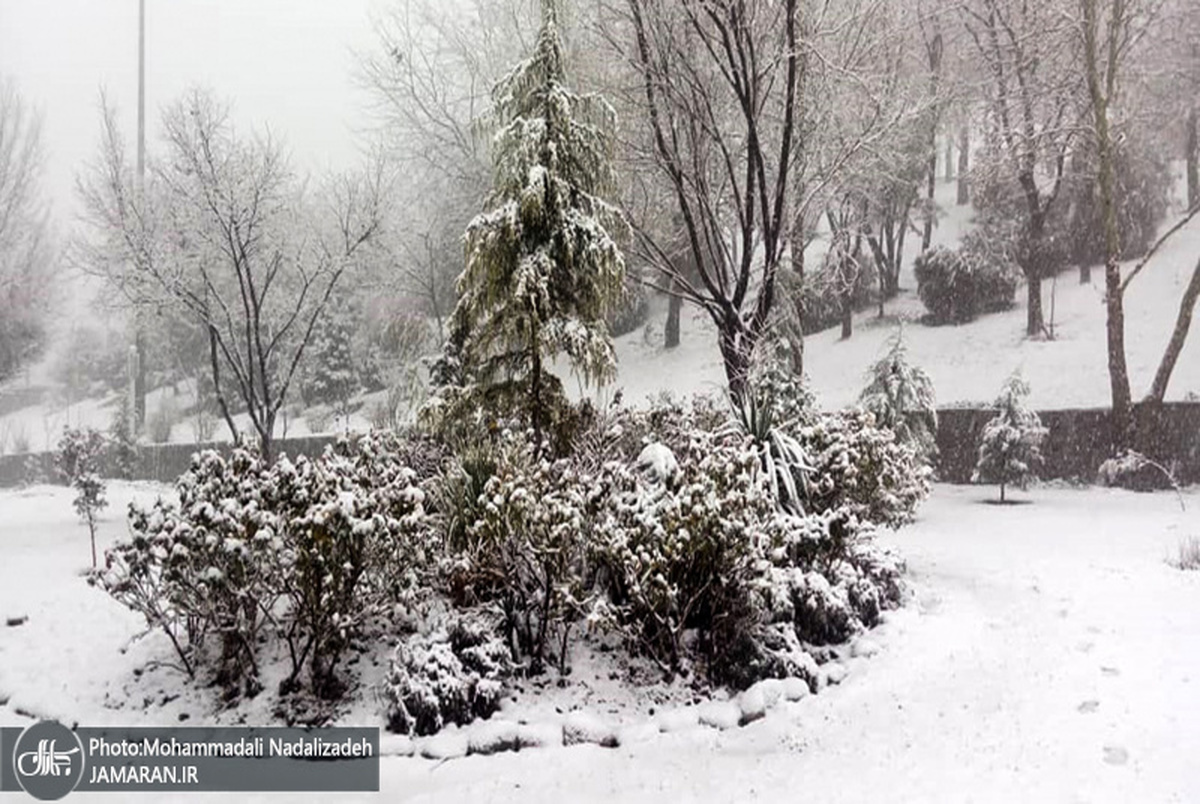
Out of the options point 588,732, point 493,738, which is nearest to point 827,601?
point 588,732

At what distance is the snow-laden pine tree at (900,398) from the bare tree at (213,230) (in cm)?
708

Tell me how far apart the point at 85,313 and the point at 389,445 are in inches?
390

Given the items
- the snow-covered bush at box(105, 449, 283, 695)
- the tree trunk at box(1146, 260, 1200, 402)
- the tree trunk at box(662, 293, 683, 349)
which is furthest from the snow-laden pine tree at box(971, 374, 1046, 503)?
the tree trunk at box(662, 293, 683, 349)

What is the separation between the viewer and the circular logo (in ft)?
13.0

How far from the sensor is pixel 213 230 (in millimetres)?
9859

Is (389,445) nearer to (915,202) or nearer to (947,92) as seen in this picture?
(947,92)

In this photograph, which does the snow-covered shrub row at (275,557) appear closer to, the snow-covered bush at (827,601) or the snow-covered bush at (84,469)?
the snow-covered bush at (827,601)

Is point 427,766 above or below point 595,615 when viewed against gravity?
below

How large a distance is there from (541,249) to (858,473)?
3.14 metres

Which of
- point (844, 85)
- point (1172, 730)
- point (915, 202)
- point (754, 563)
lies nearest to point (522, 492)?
point (754, 563)

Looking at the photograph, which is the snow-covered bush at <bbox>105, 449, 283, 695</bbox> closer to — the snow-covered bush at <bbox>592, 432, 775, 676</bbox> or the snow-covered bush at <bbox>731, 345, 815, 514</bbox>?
the snow-covered bush at <bbox>592, 432, 775, 676</bbox>

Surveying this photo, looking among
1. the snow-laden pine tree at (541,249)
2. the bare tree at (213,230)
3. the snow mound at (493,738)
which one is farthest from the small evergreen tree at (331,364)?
the snow mound at (493,738)

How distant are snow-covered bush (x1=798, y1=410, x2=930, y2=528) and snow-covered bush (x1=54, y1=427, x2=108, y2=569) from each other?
7402 millimetres

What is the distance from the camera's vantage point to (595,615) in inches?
173
